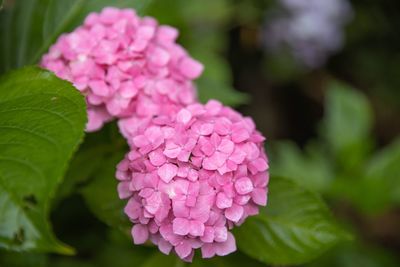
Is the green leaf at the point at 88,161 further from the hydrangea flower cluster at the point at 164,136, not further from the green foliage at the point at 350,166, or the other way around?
the green foliage at the point at 350,166

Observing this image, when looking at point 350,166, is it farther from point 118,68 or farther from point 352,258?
point 118,68

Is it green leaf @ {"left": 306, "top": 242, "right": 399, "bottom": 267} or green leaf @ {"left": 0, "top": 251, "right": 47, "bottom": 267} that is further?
green leaf @ {"left": 306, "top": 242, "right": 399, "bottom": 267}

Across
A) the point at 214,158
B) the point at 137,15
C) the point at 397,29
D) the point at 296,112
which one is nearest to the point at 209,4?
the point at 296,112

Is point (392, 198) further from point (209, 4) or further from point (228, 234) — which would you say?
point (209, 4)

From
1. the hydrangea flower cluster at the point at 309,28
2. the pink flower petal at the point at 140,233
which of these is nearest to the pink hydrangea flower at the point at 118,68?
the pink flower petal at the point at 140,233

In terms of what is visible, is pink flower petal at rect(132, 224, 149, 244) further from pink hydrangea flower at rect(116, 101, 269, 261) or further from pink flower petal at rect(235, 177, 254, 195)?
pink flower petal at rect(235, 177, 254, 195)

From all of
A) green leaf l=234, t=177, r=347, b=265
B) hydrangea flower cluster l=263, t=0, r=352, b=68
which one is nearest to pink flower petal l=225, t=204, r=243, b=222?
green leaf l=234, t=177, r=347, b=265
